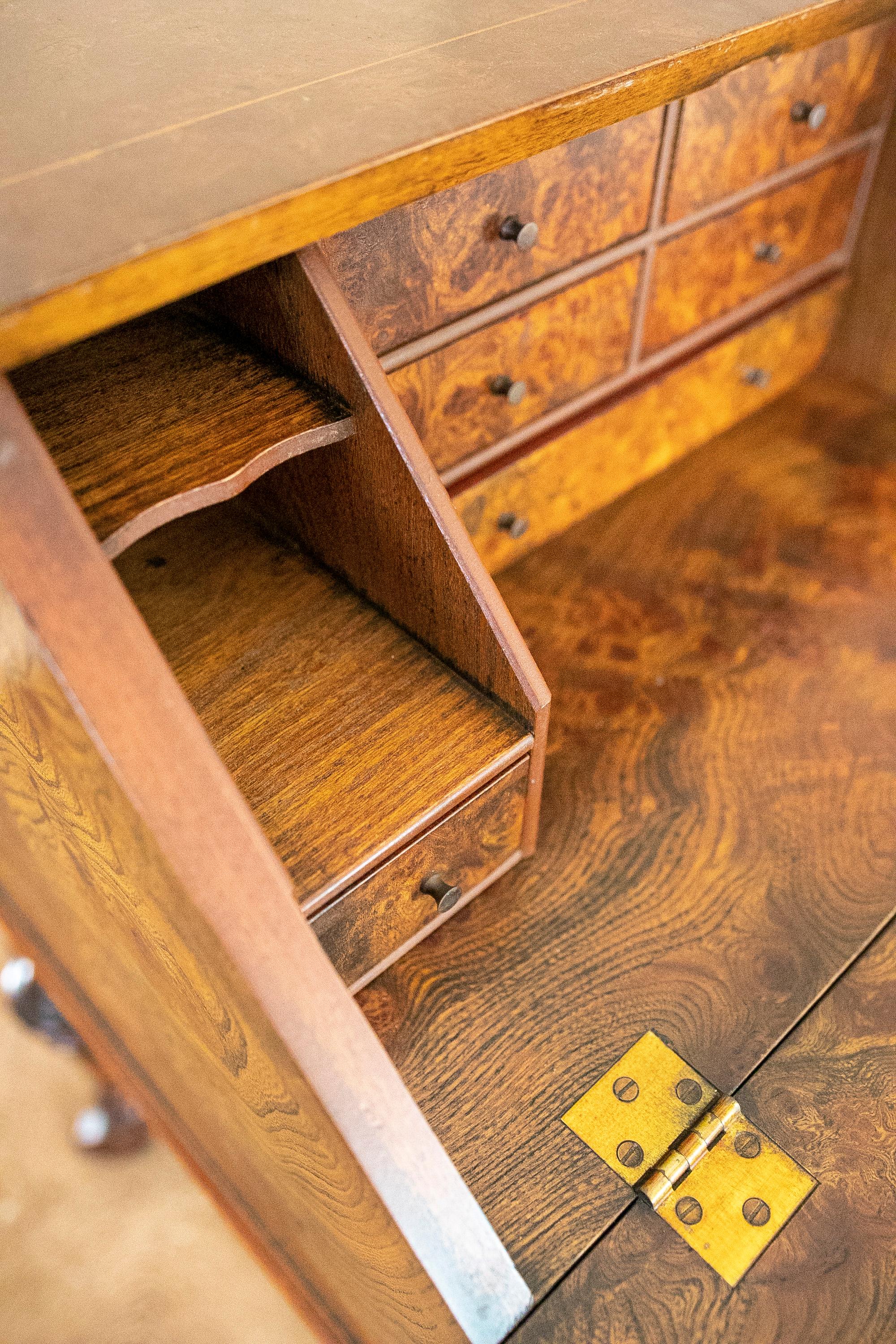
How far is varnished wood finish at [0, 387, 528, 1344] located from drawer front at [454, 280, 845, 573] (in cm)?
58

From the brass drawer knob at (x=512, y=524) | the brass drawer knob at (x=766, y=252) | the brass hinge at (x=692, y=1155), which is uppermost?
the brass drawer knob at (x=766, y=252)

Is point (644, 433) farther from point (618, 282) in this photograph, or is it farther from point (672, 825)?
point (672, 825)

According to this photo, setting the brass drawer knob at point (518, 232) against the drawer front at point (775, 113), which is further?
the drawer front at point (775, 113)

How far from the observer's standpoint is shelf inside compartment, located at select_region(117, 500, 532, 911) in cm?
76

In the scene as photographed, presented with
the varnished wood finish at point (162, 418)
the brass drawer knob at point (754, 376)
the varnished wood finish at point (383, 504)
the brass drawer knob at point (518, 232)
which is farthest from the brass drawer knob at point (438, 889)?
the brass drawer knob at point (754, 376)

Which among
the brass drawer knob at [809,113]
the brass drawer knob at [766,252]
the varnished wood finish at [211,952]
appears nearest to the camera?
the varnished wood finish at [211,952]

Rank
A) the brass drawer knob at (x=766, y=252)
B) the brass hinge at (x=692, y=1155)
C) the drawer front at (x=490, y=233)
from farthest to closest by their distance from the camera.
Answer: the brass drawer knob at (x=766, y=252)
the drawer front at (x=490, y=233)
the brass hinge at (x=692, y=1155)

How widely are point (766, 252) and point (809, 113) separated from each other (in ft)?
0.53

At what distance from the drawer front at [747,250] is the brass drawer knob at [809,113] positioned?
9 cm

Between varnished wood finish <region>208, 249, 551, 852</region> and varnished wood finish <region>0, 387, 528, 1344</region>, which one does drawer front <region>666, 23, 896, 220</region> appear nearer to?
varnished wood finish <region>208, 249, 551, 852</region>

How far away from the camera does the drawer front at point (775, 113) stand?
103cm

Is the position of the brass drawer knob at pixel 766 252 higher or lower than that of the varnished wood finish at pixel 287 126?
lower

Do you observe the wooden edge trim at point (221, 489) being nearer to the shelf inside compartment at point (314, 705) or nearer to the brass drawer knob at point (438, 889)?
the shelf inside compartment at point (314, 705)

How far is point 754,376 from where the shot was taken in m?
1.34
